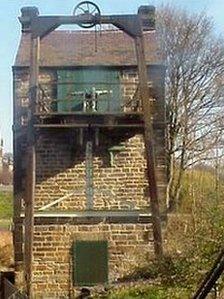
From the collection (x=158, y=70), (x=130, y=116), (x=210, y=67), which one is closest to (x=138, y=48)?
(x=130, y=116)

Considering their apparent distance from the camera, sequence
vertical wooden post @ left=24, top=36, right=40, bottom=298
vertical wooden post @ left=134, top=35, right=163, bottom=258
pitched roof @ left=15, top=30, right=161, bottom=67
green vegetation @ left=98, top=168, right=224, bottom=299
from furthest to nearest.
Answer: pitched roof @ left=15, top=30, right=161, bottom=67 → vertical wooden post @ left=24, top=36, right=40, bottom=298 → vertical wooden post @ left=134, top=35, right=163, bottom=258 → green vegetation @ left=98, top=168, right=224, bottom=299

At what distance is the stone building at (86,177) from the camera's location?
1722 centimetres

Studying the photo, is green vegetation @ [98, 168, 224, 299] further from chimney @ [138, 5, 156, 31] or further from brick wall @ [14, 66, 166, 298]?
chimney @ [138, 5, 156, 31]

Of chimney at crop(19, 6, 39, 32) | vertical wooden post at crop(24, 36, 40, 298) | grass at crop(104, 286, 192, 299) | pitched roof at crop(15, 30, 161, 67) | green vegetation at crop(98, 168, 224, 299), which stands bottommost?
grass at crop(104, 286, 192, 299)

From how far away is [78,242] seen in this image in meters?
17.2

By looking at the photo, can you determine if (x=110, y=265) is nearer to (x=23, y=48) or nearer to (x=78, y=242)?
(x=78, y=242)

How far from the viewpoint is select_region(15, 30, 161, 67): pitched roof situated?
18.2 meters

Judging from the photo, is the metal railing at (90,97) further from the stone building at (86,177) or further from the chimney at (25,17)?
the chimney at (25,17)

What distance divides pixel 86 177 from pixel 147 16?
5.18 m

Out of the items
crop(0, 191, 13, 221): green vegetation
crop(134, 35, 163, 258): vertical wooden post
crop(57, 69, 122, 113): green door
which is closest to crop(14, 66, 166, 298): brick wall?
crop(57, 69, 122, 113): green door

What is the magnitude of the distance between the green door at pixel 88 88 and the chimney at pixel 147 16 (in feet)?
6.61

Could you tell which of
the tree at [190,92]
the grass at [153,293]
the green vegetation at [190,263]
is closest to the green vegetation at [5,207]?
the tree at [190,92]

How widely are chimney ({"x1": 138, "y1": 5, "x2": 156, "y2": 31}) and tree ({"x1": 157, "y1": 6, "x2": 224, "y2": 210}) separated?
29.0 ft

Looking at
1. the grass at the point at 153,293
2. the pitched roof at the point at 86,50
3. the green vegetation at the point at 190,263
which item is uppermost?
the pitched roof at the point at 86,50
